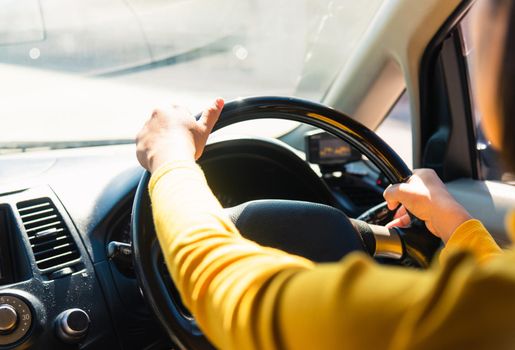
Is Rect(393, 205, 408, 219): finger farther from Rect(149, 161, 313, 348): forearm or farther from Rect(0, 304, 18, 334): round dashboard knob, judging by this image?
Rect(0, 304, 18, 334): round dashboard knob

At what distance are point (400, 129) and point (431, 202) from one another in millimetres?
1373

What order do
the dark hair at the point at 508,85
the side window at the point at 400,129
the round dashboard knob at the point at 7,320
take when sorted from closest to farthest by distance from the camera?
the dark hair at the point at 508,85, the round dashboard knob at the point at 7,320, the side window at the point at 400,129

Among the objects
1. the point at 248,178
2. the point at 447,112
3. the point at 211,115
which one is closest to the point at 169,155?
the point at 211,115

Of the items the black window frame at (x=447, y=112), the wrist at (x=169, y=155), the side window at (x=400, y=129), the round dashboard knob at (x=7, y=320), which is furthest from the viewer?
the side window at (x=400, y=129)

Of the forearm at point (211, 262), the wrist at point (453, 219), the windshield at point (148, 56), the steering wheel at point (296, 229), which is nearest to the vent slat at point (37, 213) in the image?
the steering wheel at point (296, 229)

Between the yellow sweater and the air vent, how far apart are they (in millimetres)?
714

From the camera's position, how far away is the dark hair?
0.70 meters

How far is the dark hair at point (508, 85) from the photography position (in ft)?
2.30

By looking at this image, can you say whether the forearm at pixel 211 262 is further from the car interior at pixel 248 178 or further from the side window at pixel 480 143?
the side window at pixel 480 143

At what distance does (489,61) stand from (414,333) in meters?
0.37

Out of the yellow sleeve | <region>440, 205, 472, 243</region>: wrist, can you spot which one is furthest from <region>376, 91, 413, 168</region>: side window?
the yellow sleeve

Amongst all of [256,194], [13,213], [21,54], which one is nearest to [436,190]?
[256,194]

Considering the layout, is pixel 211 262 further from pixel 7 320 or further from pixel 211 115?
pixel 7 320

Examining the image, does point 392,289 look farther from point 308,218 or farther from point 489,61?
point 308,218
